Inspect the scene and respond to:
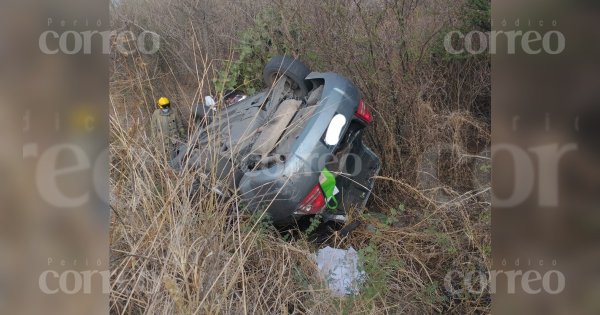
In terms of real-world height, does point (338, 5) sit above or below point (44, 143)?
above

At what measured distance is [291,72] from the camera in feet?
13.6

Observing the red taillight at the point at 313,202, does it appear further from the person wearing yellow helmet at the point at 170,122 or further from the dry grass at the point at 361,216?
the person wearing yellow helmet at the point at 170,122

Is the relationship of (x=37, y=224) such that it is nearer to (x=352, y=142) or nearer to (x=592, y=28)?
(x=592, y=28)

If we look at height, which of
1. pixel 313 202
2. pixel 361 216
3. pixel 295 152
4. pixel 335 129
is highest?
pixel 335 129

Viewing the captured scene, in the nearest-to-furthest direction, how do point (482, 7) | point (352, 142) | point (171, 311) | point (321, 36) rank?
point (171, 311)
point (352, 142)
point (482, 7)
point (321, 36)

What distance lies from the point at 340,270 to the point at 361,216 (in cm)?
67

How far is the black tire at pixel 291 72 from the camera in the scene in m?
4.11

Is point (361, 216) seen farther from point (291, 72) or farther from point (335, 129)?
point (291, 72)

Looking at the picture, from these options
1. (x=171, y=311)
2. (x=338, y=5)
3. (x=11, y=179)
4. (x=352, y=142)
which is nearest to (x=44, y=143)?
(x=11, y=179)

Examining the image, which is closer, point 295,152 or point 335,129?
point 295,152

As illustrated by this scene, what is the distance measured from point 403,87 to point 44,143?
4.15 meters

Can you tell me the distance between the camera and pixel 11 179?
106 centimetres

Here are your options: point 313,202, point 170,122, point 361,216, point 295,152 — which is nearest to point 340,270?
point 313,202

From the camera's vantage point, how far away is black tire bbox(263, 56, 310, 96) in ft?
13.5
